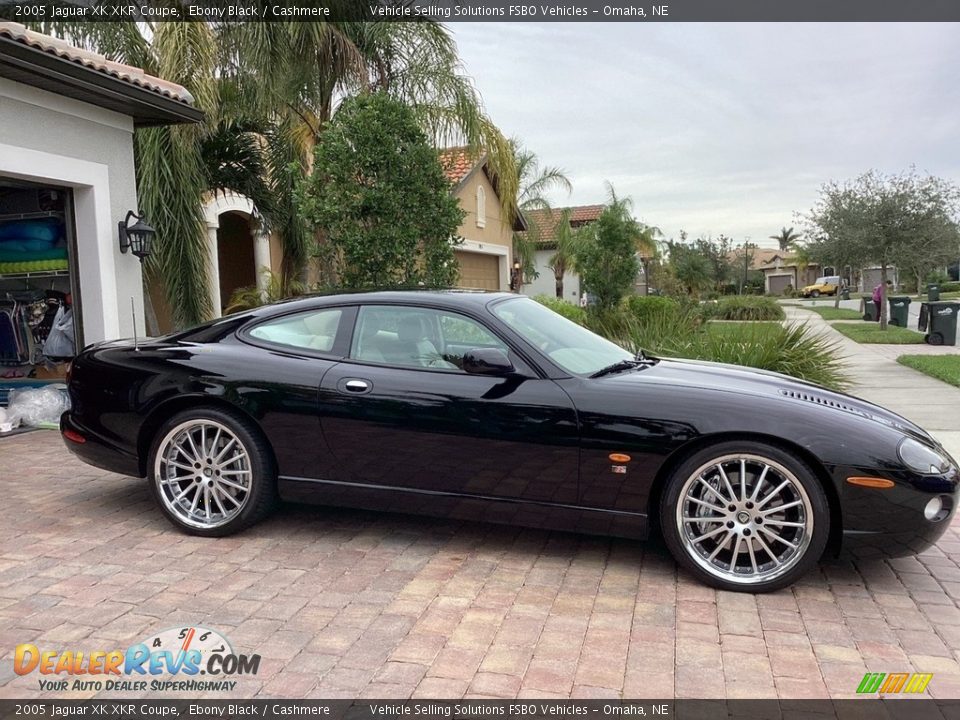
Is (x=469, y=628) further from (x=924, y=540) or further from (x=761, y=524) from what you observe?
(x=924, y=540)

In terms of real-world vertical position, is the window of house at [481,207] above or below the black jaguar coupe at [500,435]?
above

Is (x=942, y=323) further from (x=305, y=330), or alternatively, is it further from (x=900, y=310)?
(x=305, y=330)

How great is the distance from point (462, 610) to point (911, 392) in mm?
8163

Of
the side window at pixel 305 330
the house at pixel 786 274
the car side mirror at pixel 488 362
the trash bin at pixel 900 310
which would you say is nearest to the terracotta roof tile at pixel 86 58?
the side window at pixel 305 330

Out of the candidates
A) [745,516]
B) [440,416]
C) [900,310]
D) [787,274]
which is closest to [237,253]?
[440,416]

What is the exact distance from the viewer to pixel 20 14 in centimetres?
886

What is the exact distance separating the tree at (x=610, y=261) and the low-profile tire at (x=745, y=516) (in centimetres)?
1648

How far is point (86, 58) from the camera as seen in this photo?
679cm

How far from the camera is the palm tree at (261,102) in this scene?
9.88 metres

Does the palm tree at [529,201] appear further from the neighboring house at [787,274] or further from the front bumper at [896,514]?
the neighboring house at [787,274]

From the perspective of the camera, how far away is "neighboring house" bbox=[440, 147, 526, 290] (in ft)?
69.8

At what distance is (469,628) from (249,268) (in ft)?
49.6

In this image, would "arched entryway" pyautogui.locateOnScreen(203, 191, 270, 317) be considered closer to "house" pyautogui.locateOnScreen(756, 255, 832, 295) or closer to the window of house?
the window of house

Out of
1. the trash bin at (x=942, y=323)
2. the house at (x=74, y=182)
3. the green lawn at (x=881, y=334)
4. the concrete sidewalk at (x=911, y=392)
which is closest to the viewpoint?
the house at (x=74, y=182)
